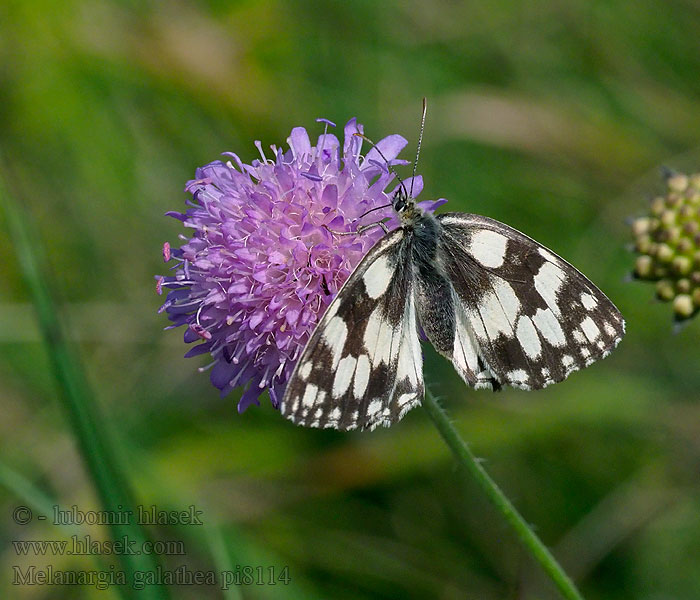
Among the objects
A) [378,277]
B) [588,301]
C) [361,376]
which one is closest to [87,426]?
[361,376]

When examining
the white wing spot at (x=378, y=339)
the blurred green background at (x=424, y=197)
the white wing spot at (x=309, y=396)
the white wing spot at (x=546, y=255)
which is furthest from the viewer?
the blurred green background at (x=424, y=197)

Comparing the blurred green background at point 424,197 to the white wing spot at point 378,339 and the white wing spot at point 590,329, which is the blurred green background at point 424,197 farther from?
the white wing spot at point 378,339

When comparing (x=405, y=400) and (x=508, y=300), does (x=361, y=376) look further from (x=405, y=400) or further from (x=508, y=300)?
(x=508, y=300)

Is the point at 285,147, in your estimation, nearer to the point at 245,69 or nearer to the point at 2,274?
the point at 245,69

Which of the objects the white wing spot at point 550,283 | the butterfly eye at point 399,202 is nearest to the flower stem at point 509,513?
the white wing spot at point 550,283

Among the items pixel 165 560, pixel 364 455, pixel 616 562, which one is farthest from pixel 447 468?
pixel 165 560

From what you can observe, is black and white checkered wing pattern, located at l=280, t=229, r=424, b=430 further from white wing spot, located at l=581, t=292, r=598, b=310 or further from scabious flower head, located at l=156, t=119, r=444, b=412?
white wing spot, located at l=581, t=292, r=598, b=310

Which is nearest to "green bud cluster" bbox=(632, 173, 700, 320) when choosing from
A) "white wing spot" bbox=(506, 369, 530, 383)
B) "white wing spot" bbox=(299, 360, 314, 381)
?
"white wing spot" bbox=(506, 369, 530, 383)
